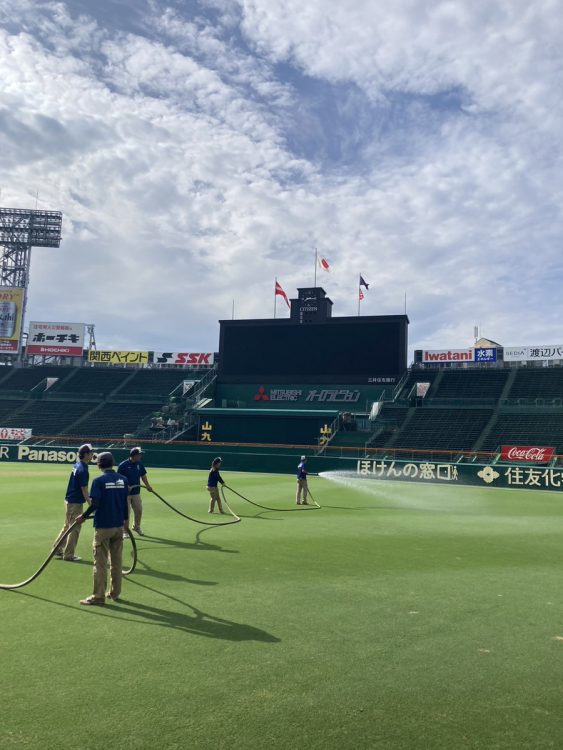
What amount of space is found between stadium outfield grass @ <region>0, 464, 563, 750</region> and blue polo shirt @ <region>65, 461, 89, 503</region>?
1.28 metres

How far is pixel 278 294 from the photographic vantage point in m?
61.0

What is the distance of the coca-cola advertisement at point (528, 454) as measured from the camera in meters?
41.2

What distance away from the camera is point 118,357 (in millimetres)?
72438

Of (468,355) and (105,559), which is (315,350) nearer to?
(468,355)

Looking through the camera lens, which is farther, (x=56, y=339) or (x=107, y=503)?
(x=56, y=339)

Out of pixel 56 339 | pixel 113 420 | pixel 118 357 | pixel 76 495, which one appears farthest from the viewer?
pixel 56 339

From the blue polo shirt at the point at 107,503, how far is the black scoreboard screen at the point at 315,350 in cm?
4713

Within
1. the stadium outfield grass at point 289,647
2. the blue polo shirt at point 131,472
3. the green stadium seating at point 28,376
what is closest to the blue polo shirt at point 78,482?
the stadium outfield grass at point 289,647

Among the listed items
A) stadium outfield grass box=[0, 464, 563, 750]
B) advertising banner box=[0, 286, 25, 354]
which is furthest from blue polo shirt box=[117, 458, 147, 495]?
advertising banner box=[0, 286, 25, 354]

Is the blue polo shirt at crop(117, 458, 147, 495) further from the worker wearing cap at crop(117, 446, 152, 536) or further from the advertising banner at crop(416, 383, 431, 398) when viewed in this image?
the advertising banner at crop(416, 383, 431, 398)

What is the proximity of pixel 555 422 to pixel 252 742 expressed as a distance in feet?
162

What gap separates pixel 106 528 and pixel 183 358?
6305cm

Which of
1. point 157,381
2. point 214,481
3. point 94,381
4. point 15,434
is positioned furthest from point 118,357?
point 214,481

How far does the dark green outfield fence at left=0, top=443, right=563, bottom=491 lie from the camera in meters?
33.0
